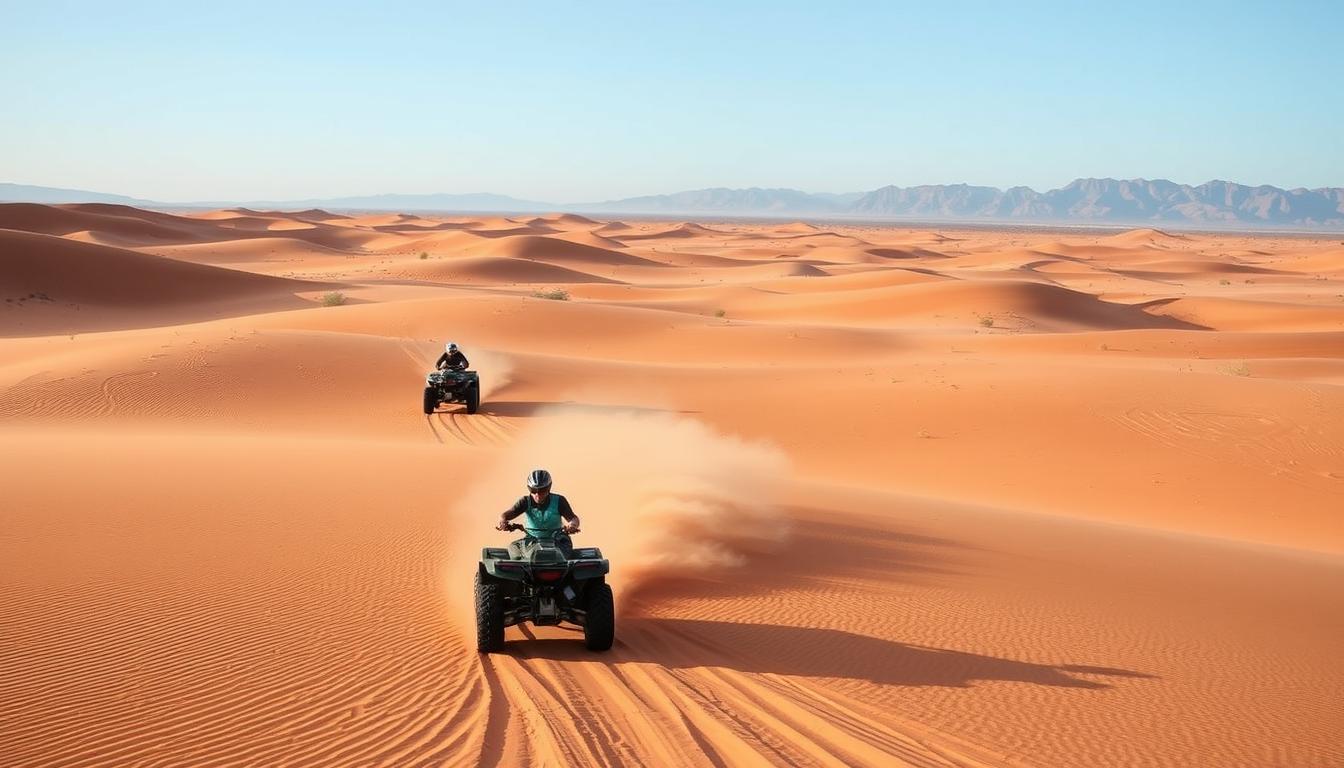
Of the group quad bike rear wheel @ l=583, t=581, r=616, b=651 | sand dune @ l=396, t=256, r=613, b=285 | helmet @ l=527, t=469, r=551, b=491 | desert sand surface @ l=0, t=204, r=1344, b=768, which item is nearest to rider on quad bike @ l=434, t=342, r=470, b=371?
desert sand surface @ l=0, t=204, r=1344, b=768

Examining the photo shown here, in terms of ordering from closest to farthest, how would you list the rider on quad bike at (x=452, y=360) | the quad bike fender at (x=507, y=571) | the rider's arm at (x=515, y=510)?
the quad bike fender at (x=507, y=571)
the rider's arm at (x=515, y=510)
the rider on quad bike at (x=452, y=360)

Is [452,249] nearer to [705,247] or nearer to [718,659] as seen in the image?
[705,247]

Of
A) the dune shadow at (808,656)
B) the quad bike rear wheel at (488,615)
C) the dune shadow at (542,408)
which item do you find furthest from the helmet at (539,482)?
the dune shadow at (542,408)

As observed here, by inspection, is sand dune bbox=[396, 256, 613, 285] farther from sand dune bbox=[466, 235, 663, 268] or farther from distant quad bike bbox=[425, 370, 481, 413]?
distant quad bike bbox=[425, 370, 481, 413]

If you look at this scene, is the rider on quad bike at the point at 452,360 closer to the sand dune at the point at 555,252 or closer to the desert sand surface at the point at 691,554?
the desert sand surface at the point at 691,554

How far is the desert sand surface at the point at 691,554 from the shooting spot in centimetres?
633

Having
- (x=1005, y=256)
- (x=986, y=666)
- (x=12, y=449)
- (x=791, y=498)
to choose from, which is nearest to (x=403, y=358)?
(x=12, y=449)

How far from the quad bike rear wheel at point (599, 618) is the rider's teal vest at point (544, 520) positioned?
1.87 ft

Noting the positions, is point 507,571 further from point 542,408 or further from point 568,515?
point 542,408

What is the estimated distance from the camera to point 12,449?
45.8 ft

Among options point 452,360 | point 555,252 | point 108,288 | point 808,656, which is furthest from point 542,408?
point 555,252

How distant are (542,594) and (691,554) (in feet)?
11.0

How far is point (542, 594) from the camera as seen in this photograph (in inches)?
293

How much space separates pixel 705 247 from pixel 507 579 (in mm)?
110713
